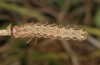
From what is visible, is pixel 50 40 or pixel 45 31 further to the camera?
pixel 50 40

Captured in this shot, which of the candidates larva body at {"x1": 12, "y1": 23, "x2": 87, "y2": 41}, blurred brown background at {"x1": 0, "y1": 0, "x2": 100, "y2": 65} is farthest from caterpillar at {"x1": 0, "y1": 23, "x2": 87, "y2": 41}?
blurred brown background at {"x1": 0, "y1": 0, "x2": 100, "y2": 65}

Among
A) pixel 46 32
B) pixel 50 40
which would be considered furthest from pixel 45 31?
pixel 50 40

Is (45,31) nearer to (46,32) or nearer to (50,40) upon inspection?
(46,32)

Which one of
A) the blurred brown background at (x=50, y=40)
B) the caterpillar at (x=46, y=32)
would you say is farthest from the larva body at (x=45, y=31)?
the blurred brown background at (x=50, y=40)

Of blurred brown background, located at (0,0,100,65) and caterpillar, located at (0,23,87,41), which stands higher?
blurred brown background, located at (0,0,100,65)

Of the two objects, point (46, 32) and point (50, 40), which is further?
point (50, 40)

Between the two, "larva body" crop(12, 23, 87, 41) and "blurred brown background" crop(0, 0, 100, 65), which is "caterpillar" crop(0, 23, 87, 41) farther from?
"blurred brown background" crop(0, 0, 100, 65)

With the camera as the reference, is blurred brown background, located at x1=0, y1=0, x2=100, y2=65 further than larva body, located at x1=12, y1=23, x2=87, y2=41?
Yes

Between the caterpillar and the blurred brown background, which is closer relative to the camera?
the caterpillar
